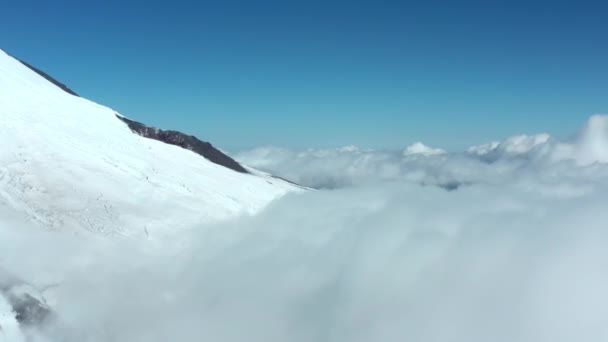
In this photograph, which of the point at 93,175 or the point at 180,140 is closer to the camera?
the point at 93,175

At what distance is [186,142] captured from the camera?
69.1m

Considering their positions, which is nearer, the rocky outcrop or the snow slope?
the snow slope

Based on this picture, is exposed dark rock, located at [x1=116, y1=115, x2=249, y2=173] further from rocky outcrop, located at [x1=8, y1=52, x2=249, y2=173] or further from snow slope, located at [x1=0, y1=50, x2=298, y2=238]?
snow slope, located at [x1=0, y1=50, x2=298, y2=238]

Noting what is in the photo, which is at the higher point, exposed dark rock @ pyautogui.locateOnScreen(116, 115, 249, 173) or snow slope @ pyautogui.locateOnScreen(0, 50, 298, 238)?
exposed dark rock @ pyautogui.locateOnScreen(116, 115, 249, 173)

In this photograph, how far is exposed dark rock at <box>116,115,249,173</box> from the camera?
64250 mm

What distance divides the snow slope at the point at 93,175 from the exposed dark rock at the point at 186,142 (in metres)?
7.55

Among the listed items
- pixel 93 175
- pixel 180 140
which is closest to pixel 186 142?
pixel 180 140

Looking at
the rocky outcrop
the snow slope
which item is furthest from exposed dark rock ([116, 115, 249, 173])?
the snow slope

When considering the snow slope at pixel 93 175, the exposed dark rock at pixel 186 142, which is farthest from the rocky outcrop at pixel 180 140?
the snow slope at pixel 93 175

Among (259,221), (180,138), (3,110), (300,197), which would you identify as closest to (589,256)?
(300,197)

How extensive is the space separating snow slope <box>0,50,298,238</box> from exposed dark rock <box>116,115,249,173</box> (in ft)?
24.8

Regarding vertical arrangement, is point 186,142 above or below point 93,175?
above

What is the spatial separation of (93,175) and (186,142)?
31.9 m

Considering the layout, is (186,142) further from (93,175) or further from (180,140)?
(93,175)
